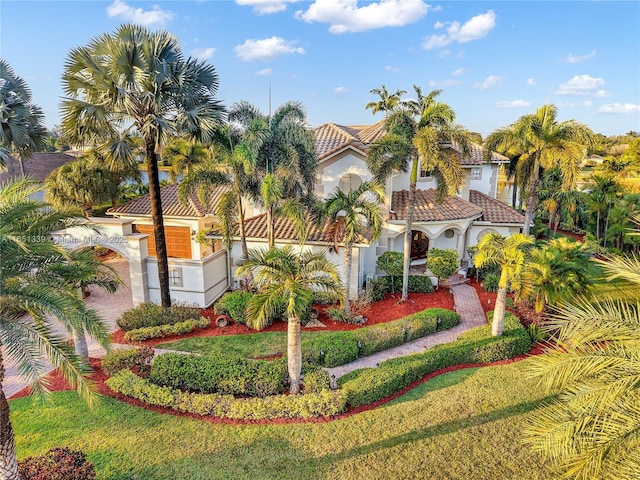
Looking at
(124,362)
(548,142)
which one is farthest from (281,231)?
(548,142)

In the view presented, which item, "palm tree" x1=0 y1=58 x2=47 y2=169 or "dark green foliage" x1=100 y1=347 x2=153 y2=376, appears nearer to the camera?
"dark green foliage" x1=100 y1=347 x2=153 y2=376

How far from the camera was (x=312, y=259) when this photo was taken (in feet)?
38.5

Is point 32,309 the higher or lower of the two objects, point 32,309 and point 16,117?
the lower

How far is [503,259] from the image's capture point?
542 inches

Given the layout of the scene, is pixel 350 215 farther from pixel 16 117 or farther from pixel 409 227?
pixel 16 117

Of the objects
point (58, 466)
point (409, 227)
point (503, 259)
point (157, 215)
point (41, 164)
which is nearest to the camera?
point (58, 466)

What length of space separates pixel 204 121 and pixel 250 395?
384 inches

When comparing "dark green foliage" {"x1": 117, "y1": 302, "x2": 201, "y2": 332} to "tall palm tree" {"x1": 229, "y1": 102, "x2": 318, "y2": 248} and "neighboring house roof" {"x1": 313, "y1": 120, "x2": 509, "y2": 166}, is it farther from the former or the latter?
"neighboring house roof" {"x1": 313, "y1": 120, "x2": 509, "y2": 166}

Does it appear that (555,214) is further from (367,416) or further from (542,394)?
(367,416)

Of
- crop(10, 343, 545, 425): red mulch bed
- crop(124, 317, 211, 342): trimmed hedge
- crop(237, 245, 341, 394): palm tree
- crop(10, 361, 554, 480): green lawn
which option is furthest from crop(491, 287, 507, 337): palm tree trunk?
crop(124, 317, 211, 342): trimmed hedge

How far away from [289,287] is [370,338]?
206 inches

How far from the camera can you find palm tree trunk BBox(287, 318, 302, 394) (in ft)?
36.1

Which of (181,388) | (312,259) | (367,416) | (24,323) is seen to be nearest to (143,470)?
(181,388)

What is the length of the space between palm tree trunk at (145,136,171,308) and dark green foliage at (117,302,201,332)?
38 centimetres
